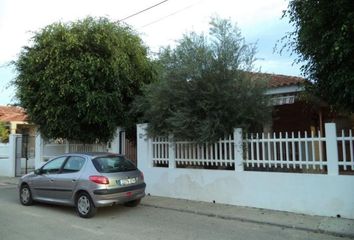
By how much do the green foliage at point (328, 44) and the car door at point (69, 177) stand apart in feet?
19.2

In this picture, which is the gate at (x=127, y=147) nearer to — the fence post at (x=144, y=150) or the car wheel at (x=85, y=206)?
the fence post at (x=144, y=150)

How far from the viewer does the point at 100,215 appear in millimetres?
9891

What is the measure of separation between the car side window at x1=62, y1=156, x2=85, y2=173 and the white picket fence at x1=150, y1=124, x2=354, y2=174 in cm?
291

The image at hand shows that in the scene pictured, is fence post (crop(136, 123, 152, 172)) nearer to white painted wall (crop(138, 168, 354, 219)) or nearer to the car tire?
white painted wall (crop(138, 168, 354, 219))

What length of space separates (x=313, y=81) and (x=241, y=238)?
4.16 m

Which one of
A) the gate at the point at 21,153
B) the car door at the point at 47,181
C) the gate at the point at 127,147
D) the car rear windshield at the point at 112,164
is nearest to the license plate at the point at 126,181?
the car rear windshield at the point at 112,164

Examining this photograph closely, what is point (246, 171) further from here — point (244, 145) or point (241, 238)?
point (241, 238)

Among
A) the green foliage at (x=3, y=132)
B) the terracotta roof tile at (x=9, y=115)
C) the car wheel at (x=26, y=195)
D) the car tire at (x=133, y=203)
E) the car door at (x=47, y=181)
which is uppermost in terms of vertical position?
the terracotta roof tile at (x=9, y=115)

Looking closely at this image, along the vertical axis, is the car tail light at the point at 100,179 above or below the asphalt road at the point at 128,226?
above

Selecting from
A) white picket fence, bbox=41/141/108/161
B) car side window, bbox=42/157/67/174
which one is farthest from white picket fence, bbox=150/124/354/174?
white picket fence, bbox=41/141/108/161

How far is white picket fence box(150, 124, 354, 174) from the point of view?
9.01 metres

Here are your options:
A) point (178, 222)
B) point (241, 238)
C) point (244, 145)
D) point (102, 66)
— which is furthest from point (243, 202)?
point (102, 66)

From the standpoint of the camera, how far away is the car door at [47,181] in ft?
34.6

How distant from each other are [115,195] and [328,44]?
223 inches
